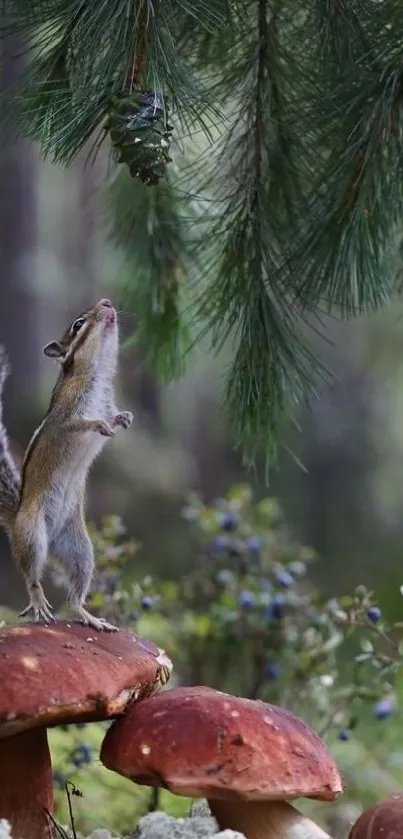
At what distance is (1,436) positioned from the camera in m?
1.51

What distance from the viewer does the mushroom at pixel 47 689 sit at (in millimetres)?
1141

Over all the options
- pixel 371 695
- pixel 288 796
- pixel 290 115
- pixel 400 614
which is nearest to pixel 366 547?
pixel 400 614

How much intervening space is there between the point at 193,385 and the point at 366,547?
1.59 meters

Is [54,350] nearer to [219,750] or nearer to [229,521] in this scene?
[219,750]

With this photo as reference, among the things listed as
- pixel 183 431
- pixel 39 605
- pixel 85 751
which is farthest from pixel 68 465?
pixel 183 431

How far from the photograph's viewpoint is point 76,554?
144 cm

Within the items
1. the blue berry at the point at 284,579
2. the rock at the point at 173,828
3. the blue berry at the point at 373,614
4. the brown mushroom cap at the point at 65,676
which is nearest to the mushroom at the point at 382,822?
the rock at the point at 173,828

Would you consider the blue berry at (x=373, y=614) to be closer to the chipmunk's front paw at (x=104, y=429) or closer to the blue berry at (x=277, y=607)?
the blue berry at (x=277, y=607)

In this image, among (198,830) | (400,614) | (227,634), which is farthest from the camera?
(400,614)

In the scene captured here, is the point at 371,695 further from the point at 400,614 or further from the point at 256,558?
the point at 400,614

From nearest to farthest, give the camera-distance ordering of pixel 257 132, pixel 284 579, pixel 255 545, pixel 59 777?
pixel 257 132, pixel 59 777, pixel 284 579, pixel 255 545

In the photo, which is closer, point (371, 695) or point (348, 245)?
point (348, 245)

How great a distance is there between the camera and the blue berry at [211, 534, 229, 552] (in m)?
2.42

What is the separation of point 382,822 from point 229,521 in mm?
1234
